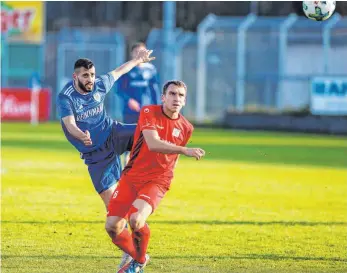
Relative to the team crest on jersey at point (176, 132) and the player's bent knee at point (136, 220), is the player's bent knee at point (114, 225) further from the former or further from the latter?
the team crest on jersey at point (176, 132)

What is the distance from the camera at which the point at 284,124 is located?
39719 millimetres

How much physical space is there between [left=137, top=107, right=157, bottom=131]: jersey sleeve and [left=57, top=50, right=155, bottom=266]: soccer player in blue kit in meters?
1.30

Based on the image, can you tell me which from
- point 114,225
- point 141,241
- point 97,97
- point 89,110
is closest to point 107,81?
point 97,97

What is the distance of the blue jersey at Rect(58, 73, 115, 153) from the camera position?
10.6m

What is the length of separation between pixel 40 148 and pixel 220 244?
16.6m

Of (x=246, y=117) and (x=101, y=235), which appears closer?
(x=101, y=235)

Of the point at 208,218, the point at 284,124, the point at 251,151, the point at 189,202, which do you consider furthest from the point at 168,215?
the point at 284,124

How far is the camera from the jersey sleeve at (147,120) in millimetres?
9172

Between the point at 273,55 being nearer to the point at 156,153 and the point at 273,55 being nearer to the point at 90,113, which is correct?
the point at 90,113

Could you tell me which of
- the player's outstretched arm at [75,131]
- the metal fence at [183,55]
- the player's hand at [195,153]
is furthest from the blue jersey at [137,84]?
the metal fence at [183,55]

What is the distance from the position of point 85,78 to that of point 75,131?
2.11 ft

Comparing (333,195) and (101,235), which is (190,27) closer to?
(333,195)

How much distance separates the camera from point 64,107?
1054cm

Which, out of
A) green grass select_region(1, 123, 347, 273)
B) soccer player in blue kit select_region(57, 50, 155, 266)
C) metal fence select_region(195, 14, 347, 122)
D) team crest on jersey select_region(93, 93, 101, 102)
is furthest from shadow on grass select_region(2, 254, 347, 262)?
metal fence select_region(195, 14, 347, 122)
